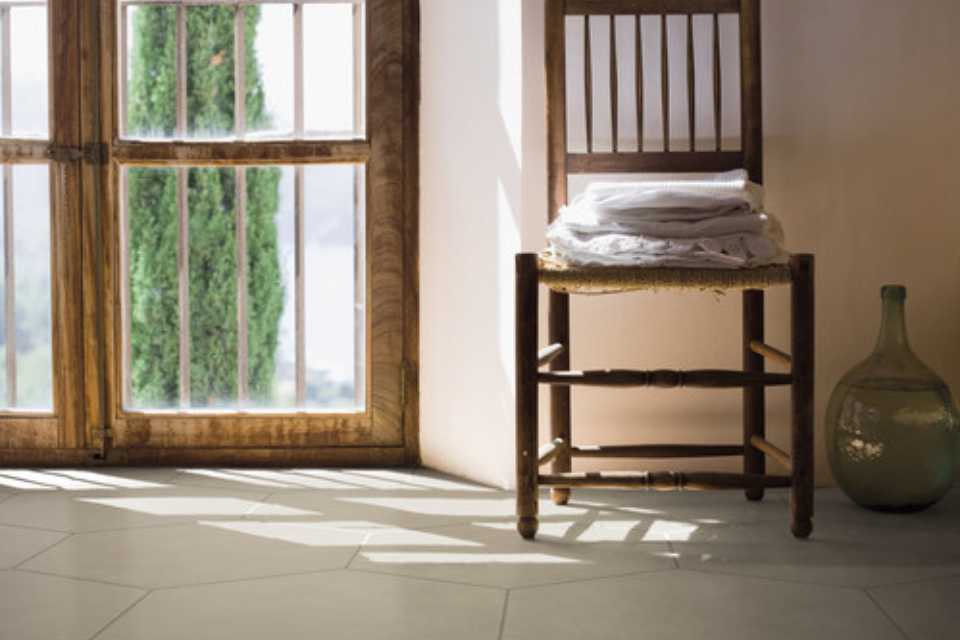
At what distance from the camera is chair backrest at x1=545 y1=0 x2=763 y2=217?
206 centimetres

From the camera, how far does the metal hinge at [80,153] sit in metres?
2.39

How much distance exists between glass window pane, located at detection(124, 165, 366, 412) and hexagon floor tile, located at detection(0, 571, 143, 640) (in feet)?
2.88

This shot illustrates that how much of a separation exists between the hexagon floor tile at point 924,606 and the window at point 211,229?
1.20 metres

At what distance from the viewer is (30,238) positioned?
2434 mm

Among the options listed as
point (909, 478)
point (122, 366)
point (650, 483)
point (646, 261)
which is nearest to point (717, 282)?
point (646, 261)

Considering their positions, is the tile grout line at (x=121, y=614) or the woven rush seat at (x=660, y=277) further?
the woven rush seat at (x=660, y=277)

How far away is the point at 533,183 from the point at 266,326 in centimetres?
70

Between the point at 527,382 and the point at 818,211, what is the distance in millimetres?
799

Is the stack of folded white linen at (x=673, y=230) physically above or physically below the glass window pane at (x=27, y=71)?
below

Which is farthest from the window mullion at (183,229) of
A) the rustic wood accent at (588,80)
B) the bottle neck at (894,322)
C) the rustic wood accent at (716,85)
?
the bottle neck at (894,322)

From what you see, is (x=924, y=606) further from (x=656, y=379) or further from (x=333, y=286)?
(x=333, y=286)

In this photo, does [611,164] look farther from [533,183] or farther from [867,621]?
[867,621]

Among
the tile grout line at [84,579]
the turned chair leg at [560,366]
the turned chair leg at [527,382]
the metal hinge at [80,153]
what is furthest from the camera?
the metal hinge at [80,153]

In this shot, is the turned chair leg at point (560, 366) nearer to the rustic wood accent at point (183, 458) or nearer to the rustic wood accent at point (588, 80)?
the rustic wood accent at point (588, 80)
